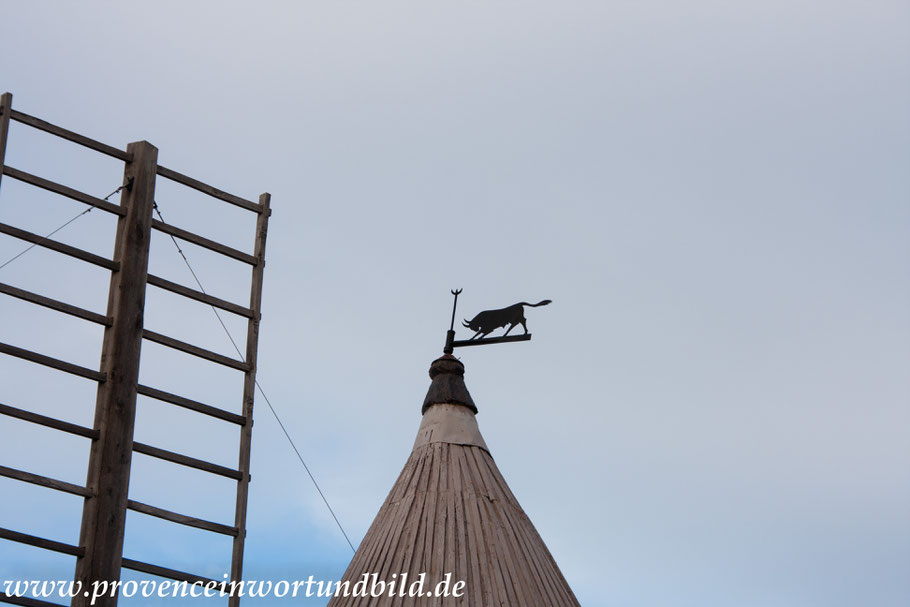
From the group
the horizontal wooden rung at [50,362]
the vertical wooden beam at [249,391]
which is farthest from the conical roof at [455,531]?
the horizontal wooden rung at [50,362]

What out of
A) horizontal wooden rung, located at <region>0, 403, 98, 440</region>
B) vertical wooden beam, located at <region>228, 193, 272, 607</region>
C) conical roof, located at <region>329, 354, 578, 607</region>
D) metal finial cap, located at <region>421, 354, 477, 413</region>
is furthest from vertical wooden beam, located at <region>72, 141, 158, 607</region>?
metal finial cap, located at <region>421, 354, 477, 413</region>

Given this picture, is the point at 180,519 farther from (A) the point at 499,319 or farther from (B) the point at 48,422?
(A) the point at 499,319

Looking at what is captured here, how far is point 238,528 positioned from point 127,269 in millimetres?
2283

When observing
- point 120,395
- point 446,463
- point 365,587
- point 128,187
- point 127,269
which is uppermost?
point 128,187

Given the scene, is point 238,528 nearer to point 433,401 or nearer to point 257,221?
point 433,401

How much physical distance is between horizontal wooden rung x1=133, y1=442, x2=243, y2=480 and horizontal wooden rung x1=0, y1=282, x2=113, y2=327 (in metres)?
1.03

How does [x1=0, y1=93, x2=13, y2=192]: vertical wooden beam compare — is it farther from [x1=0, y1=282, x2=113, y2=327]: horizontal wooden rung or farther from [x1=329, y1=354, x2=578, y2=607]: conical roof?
[x1=329, y1=354, x2=578, y2=607]: conical roof

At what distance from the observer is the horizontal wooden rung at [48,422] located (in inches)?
379

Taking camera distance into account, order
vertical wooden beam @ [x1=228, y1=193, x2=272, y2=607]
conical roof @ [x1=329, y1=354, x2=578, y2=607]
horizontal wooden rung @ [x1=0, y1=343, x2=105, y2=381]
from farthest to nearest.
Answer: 1. vertical wooden beam @ [x1=228, y1=193, x2=272, y2=607]
2. horizontal wooden rung @ [x1=0, y1=343, x2=105, y2=381]
3. conical roof @ [x1=329, y1=354, x2=578, y2=607]

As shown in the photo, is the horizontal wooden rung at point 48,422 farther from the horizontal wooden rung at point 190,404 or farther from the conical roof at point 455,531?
the conical roof at point 455,531

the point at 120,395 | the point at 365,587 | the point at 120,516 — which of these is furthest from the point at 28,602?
the point at 365,587

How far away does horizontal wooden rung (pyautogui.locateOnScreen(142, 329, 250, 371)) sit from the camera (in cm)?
1075

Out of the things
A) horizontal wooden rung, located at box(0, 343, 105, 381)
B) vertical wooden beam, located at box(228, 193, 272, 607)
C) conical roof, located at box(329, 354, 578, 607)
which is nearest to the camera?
conical roof, located at box(329, 354, 578, 607)

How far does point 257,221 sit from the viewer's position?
11883 millimetres
